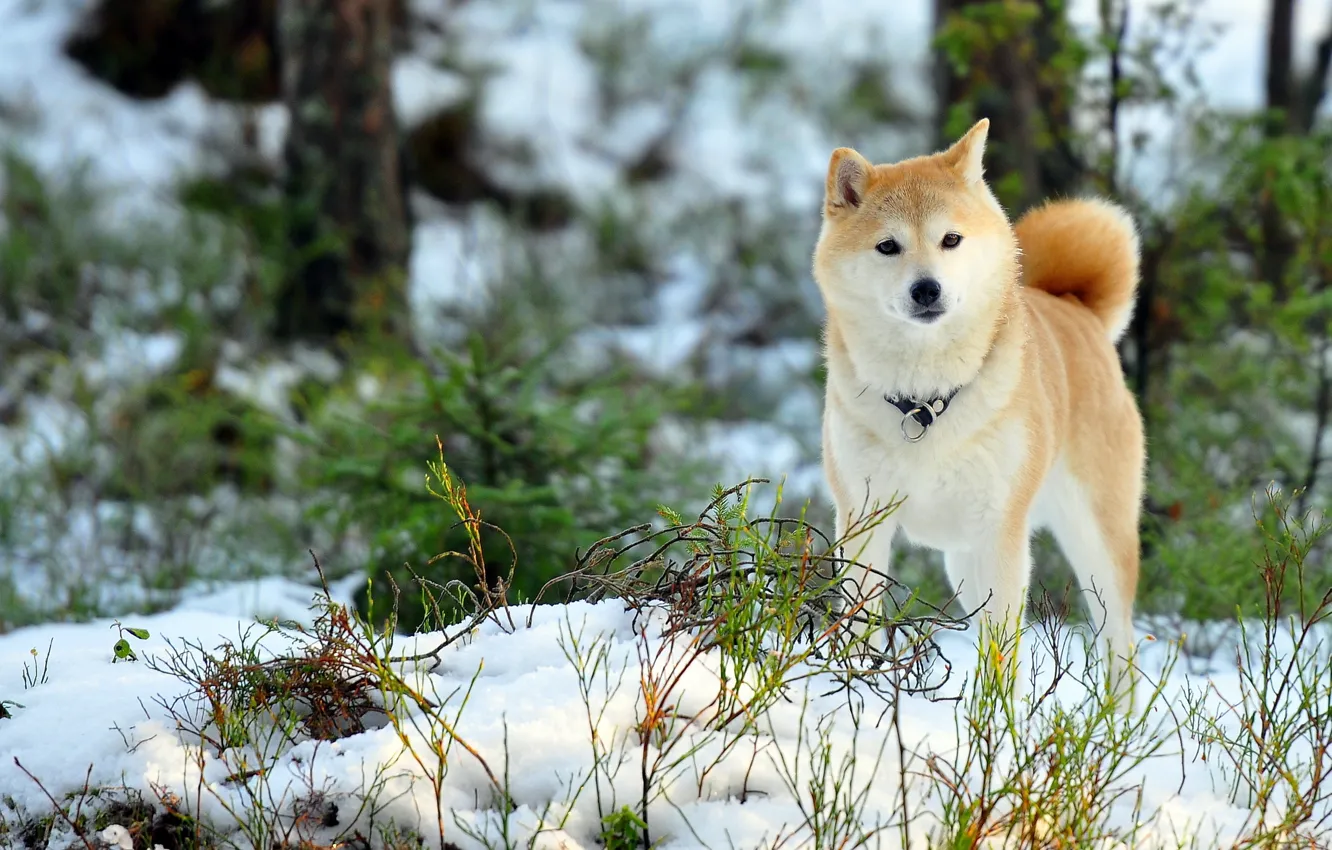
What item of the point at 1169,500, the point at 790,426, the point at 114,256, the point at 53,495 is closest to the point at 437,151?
the point at 114,256

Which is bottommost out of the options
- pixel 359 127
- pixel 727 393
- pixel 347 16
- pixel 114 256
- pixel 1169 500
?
pixel 727 393

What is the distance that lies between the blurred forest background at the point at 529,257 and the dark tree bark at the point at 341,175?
25mm

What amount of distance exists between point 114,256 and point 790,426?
487cm

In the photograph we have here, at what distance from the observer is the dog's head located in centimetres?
330

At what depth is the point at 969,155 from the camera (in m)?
3.49

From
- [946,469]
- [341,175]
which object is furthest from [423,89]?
[946,469]

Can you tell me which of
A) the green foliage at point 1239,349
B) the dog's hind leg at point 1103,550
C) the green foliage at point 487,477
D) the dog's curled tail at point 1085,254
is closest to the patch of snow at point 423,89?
the green foliage at point 487,477

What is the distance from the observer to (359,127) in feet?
28.1

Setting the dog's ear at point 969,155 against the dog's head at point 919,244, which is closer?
the dog's head at point 919,244

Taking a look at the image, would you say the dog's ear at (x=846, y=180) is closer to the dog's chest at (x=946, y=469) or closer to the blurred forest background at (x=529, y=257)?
the dog's chest at (x=946, y=469)

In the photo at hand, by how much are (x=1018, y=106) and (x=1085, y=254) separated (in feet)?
10.9

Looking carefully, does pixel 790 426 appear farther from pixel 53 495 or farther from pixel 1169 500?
pixel 53 495

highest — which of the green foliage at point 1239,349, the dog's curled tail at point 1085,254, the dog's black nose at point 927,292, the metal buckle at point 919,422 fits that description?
the dog's black nose at point 927,292

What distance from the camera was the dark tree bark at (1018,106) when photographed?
6590 millimetres
